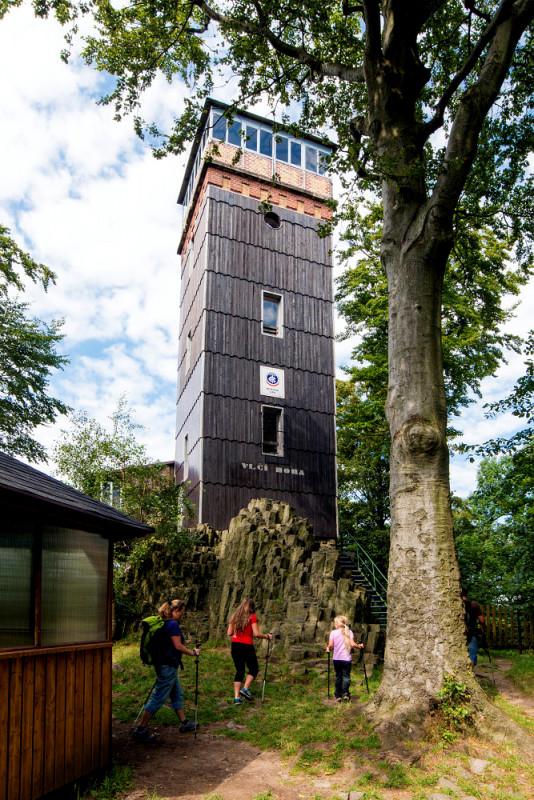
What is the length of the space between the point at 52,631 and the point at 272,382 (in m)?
17.5

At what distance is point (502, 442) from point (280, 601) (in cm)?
705

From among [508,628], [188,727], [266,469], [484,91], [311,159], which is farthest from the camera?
[311,159]

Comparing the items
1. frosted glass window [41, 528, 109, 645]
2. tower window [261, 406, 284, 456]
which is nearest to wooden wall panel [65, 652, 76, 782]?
frosted glass window [41, 528, 109, 645]

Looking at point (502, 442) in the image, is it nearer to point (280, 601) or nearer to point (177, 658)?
point (280, 601)

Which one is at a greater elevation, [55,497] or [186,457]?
[186,457]

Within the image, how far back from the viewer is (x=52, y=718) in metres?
6.61

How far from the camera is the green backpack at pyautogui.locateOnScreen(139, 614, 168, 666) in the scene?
9188 mm

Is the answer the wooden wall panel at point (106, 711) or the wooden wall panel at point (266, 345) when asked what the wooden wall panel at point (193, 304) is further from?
the wooden wall panel at point (106, 711)

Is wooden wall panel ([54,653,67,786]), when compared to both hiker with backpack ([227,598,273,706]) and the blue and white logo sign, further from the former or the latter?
the blue and white logo sign

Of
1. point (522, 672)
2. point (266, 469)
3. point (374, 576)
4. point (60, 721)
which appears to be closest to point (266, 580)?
point (374, 576)

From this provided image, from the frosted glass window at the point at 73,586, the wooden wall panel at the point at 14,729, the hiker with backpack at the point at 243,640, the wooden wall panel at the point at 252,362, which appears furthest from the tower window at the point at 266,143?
the wooden wall panel at the point at 14,729

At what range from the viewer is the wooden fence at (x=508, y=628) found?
2125 centimetres

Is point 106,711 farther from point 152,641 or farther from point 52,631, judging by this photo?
point 152,641

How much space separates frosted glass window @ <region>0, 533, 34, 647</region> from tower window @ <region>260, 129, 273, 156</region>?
72.3 ft
